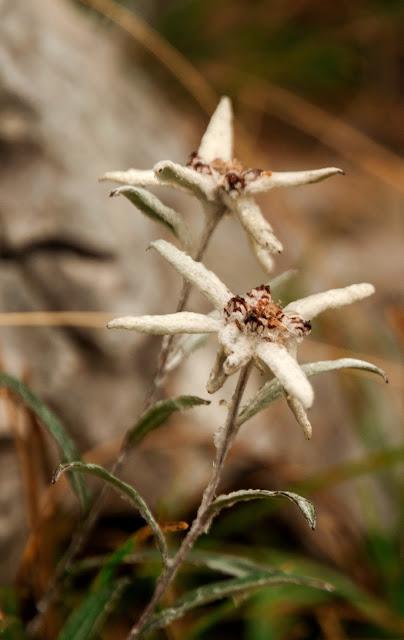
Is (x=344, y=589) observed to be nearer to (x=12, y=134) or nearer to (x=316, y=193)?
(x=12, y=134)

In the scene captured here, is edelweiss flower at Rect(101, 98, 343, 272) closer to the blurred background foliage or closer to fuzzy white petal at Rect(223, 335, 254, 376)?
fuzzy white petal at Rect(223, 335, 254, 376)

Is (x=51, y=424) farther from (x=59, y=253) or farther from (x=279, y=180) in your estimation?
(x=59, y=253)

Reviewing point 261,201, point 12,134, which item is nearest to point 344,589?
point 12,134

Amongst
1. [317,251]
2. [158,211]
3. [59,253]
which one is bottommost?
[158,211]

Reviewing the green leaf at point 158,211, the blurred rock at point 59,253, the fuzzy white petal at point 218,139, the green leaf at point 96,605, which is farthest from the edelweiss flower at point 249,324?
the blurred rock at point 59,253

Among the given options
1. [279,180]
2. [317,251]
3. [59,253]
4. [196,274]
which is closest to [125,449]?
[196,274]

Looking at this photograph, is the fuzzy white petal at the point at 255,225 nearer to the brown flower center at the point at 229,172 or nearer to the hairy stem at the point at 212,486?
the brown flower center at the point at 229,172

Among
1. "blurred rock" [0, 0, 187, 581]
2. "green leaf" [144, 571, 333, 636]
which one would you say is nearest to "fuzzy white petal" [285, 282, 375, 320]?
"green leaf" [144, 571, 333, 636]
